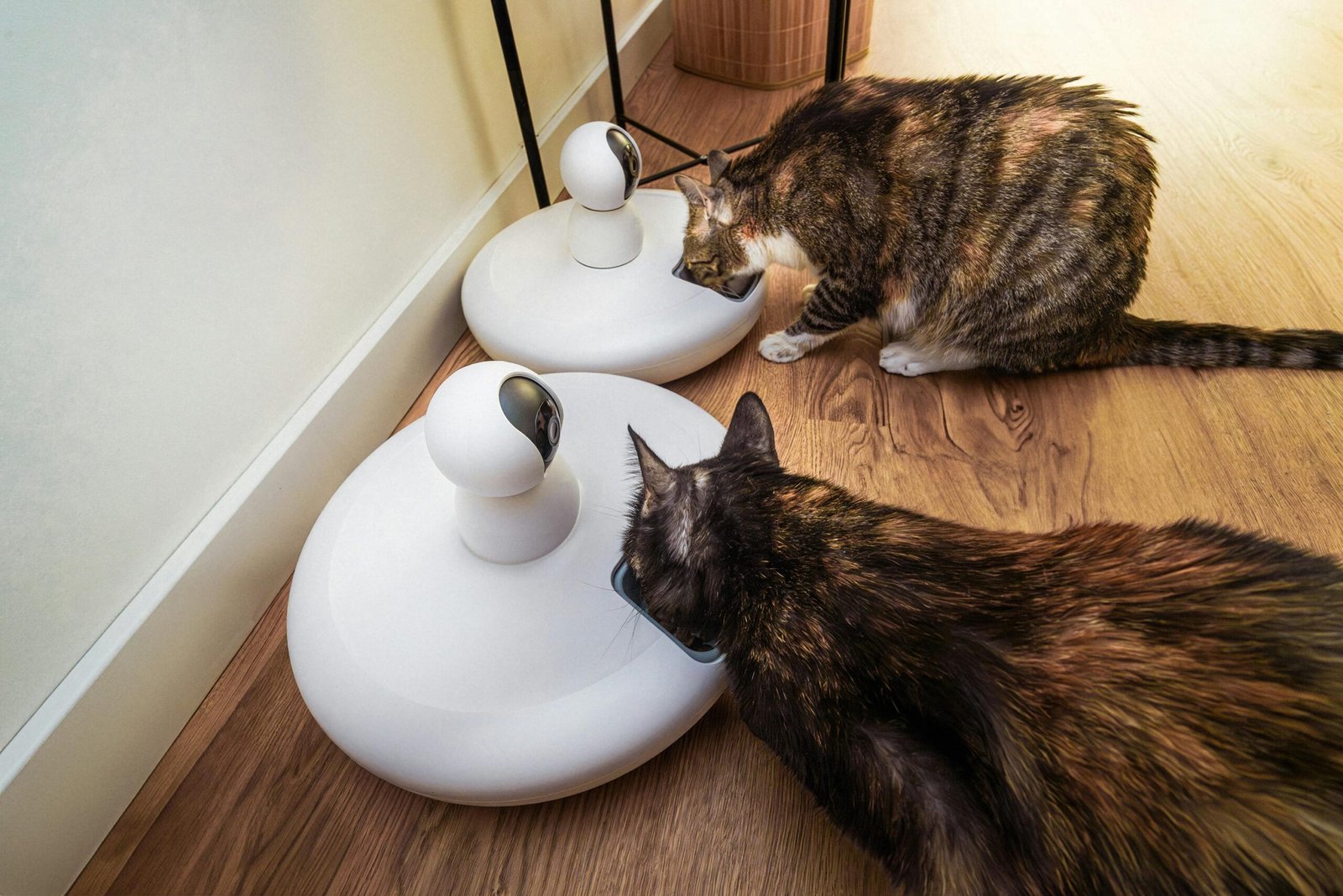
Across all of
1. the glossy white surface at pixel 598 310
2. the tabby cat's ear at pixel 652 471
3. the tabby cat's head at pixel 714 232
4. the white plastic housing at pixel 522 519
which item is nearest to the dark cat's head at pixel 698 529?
the tabby cat's ear at pixel 652 471

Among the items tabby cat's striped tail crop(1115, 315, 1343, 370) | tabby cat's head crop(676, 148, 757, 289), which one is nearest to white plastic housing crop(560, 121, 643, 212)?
tabby cat's head crop(676, 148, 757, 289)

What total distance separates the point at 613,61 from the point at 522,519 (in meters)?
1.41

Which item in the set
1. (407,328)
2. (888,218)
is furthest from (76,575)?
(888,218)

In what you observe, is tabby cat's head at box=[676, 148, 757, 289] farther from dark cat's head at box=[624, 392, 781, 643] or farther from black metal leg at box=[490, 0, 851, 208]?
dark cat's head at box=[624, 392, 781, 643]

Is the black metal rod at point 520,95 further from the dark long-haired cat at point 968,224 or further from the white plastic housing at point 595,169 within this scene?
the dark long-haired cat at point 968,224

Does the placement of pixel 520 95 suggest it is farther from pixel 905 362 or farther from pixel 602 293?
pixel 905 362

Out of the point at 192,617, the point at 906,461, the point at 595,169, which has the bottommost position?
the point at 906,461

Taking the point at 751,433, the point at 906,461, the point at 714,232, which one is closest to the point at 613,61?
the point at 714,232

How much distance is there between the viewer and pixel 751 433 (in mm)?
865

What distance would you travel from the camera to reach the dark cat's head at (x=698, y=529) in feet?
2.48

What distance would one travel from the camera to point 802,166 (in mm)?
1245

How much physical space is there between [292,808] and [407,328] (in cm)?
78

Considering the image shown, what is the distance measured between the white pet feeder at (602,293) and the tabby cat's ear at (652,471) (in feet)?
1.57

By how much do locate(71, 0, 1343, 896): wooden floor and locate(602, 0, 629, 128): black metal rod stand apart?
0.40 feet
